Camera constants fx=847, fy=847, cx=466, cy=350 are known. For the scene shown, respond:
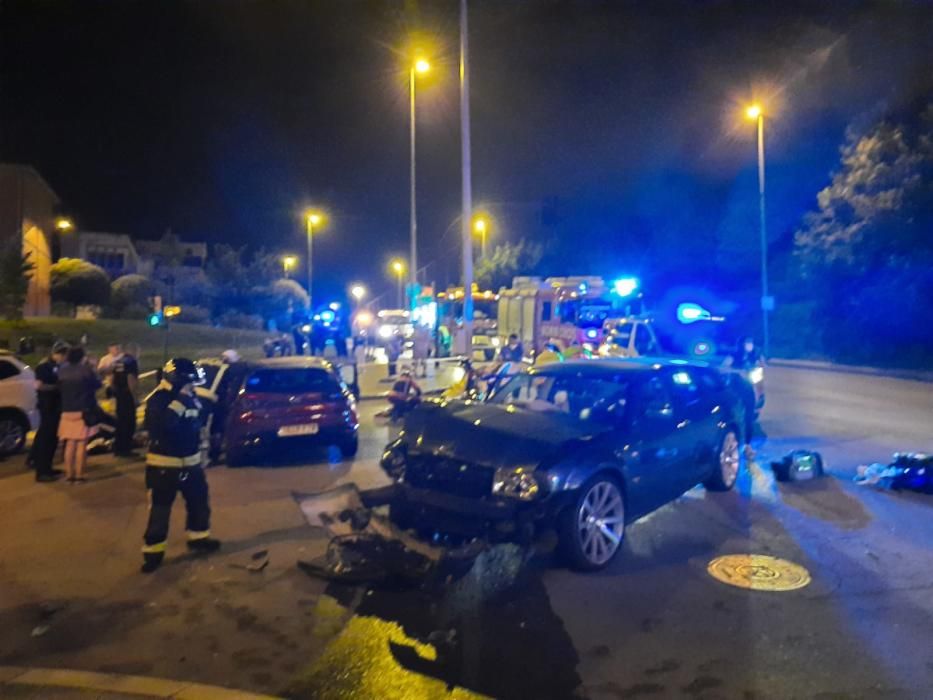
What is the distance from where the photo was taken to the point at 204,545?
6.94 meters

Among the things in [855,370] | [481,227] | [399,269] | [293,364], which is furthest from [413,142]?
[399,269]

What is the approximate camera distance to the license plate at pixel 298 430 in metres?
10.5

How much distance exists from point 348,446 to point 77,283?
3717 cm

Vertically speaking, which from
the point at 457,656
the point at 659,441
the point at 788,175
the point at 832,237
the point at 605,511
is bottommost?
the point at 457,656

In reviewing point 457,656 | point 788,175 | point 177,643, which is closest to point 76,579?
point 177,643

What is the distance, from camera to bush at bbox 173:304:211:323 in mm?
48062

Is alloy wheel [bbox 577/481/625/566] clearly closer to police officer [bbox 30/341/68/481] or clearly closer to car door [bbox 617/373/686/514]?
car door [bbox 617/373/686/514]

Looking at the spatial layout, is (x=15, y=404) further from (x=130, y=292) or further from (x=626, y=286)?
(x=130, y=292)

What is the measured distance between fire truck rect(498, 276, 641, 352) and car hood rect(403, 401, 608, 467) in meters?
12.1

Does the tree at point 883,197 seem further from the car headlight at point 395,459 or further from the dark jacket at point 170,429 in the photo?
the dark jacket at point 170,429

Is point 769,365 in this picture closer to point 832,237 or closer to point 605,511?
point 832,237

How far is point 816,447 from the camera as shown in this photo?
1213 cm

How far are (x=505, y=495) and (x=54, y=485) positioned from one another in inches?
246

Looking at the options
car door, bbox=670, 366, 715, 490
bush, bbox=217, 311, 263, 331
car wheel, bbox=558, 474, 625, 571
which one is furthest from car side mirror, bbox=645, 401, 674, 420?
bush, bbox=217, 311, 263, 331
